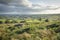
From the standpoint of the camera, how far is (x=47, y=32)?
12.2 feet

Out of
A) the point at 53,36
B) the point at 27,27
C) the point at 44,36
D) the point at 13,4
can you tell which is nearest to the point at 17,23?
the point at 27,27

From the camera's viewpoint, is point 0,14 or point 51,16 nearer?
point 0,14

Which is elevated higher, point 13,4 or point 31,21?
point 13,4

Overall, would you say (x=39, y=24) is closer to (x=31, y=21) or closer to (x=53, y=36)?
(x=31, y=21)

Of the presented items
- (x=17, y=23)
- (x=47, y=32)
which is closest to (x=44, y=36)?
(x=47, y=32)

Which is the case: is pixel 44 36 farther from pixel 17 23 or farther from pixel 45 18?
pixel 17 23

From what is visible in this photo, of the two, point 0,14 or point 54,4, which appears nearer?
point 0,14

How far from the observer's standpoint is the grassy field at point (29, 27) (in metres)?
3.54

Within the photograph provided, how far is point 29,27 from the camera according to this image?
3.70 m

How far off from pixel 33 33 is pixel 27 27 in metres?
0.22

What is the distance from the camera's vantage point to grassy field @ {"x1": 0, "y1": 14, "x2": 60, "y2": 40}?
3543 mm

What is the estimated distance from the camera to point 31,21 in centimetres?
382

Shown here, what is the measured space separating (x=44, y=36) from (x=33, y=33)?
0.97ft

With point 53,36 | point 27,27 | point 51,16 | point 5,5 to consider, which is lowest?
point 53,36
